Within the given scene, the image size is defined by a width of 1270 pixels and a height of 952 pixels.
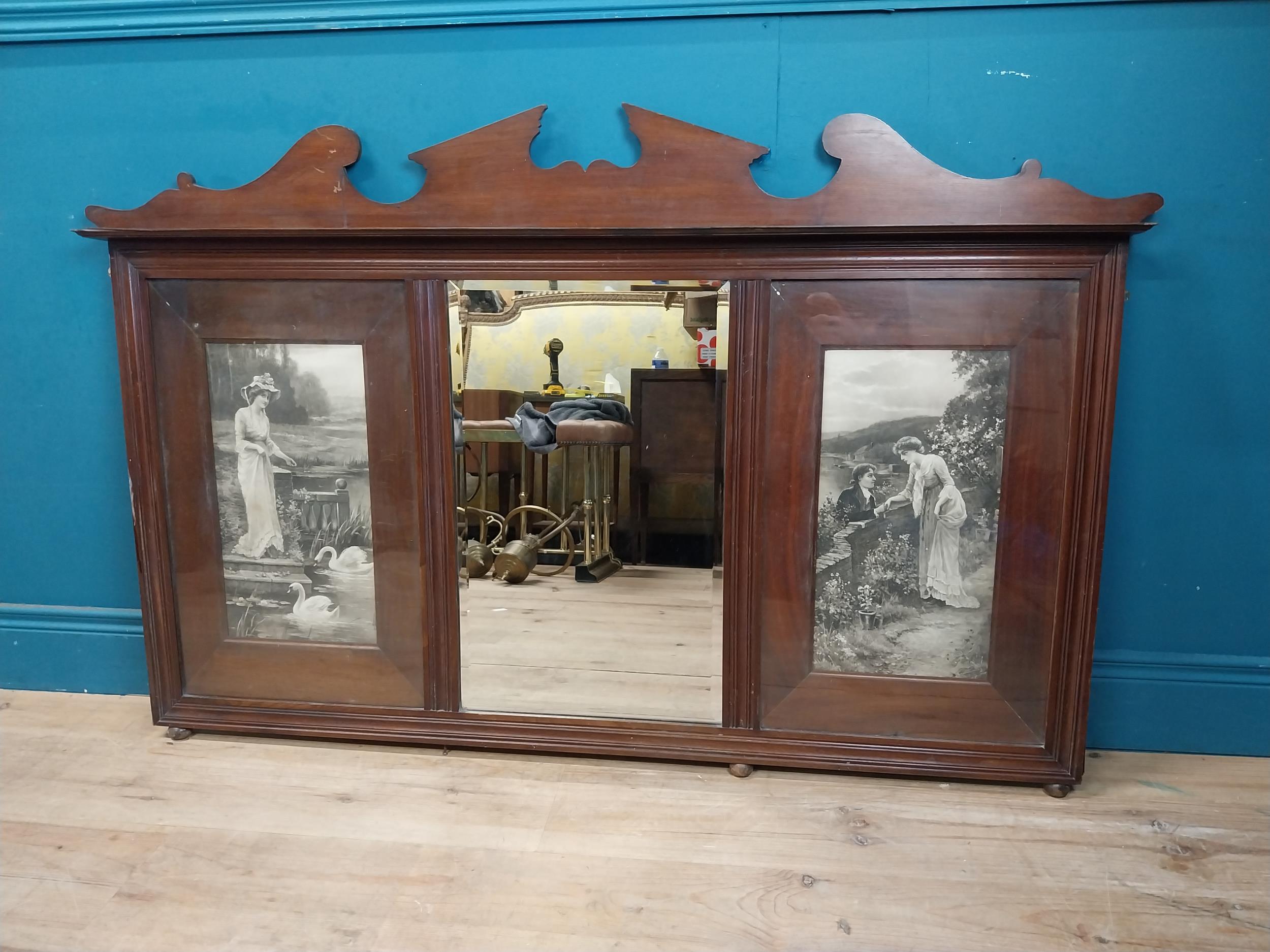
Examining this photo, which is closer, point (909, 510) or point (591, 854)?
point (591, 854)

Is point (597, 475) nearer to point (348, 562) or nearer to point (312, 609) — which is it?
point (348, 562)

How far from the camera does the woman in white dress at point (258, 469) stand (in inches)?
60.6

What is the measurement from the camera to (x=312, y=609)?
62.4 inches

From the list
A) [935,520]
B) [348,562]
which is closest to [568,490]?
[348,562]

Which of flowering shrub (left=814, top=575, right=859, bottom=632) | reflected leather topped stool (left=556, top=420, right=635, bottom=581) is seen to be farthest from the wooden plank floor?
reflected leather topped stool (left=556, top=420, right=635, bottom=581)

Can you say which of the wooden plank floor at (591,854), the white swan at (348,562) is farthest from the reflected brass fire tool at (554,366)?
the wooden plank floor at (591,854)

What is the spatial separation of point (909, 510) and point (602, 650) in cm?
71

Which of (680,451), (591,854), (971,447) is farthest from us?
(680,451)

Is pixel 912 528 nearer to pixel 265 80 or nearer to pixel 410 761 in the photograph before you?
pixel 410 761

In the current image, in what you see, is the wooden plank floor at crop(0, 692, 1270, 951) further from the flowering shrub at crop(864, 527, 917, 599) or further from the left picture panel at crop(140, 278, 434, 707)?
the flowering shrub at crop(864, 527, 917, 599)

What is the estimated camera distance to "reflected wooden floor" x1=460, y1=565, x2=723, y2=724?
1.52m

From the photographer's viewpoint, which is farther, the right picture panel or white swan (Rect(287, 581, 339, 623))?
white swan (Rect(287, 581, 339, 623))

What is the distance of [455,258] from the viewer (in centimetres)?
145

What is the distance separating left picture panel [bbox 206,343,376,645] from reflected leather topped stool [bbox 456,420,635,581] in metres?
0.24
